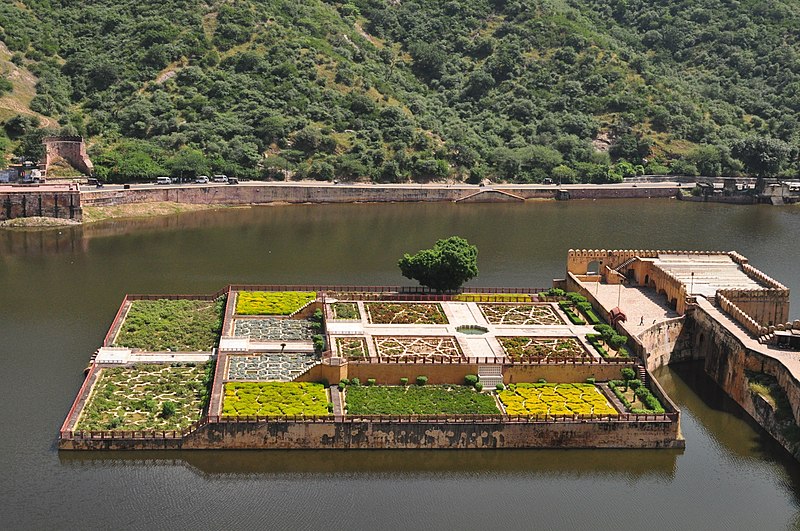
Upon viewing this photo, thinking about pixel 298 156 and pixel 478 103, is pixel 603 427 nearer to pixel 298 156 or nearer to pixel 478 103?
pixel 298 156


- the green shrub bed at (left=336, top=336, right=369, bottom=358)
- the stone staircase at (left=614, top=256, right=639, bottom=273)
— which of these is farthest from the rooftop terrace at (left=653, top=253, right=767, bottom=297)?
the green shrub bed at (left=336, top=336, right=369, bottom=358)

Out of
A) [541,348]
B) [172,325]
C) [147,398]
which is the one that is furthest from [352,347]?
[172,325]


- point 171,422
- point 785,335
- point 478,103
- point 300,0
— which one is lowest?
point 171,422

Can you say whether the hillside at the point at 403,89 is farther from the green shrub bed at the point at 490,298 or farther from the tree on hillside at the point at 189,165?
the green shrub bed at the point at 490,298

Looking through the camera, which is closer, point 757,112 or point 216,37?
point 216,37

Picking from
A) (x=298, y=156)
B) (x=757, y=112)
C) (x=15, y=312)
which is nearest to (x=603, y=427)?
(x=15, y=312)
